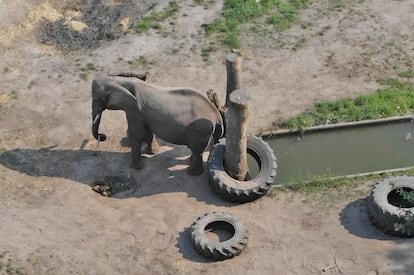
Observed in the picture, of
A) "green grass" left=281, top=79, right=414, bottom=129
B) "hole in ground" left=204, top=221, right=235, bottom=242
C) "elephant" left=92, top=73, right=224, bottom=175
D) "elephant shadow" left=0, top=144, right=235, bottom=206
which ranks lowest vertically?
"hole in ground" left=204, top=221, right=235, bottom=242

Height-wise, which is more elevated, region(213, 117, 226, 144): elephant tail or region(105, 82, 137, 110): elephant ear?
region(105, 82, 137, 110): elephant ear

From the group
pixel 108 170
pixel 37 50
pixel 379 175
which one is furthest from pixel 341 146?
pixel 37 50

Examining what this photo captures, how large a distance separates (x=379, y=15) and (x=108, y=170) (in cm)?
841

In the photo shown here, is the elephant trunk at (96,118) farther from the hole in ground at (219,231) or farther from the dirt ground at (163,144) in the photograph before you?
the hole in ground at (219,231)

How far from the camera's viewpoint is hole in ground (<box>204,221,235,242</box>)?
39.9ft

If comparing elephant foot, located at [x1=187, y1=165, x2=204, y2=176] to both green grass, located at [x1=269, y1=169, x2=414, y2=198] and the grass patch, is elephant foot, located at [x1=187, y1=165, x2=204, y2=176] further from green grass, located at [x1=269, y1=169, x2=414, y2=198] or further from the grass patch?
the grass patch

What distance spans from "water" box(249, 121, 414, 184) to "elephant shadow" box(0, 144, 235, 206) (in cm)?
166

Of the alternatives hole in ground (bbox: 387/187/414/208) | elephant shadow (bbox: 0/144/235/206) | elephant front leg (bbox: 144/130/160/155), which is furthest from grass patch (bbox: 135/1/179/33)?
hole in ground (bbox: 387/187/414/208)

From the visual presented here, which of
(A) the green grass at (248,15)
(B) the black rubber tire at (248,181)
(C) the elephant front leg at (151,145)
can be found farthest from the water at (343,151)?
(A) the green grass at (248,15)

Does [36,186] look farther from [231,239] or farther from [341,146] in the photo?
[341,146]

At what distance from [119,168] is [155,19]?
18.6ft

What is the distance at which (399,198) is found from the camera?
12.4 metres

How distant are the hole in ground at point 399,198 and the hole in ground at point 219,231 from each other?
2804 millimetres

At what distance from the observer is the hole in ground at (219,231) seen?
12148 millimetres
